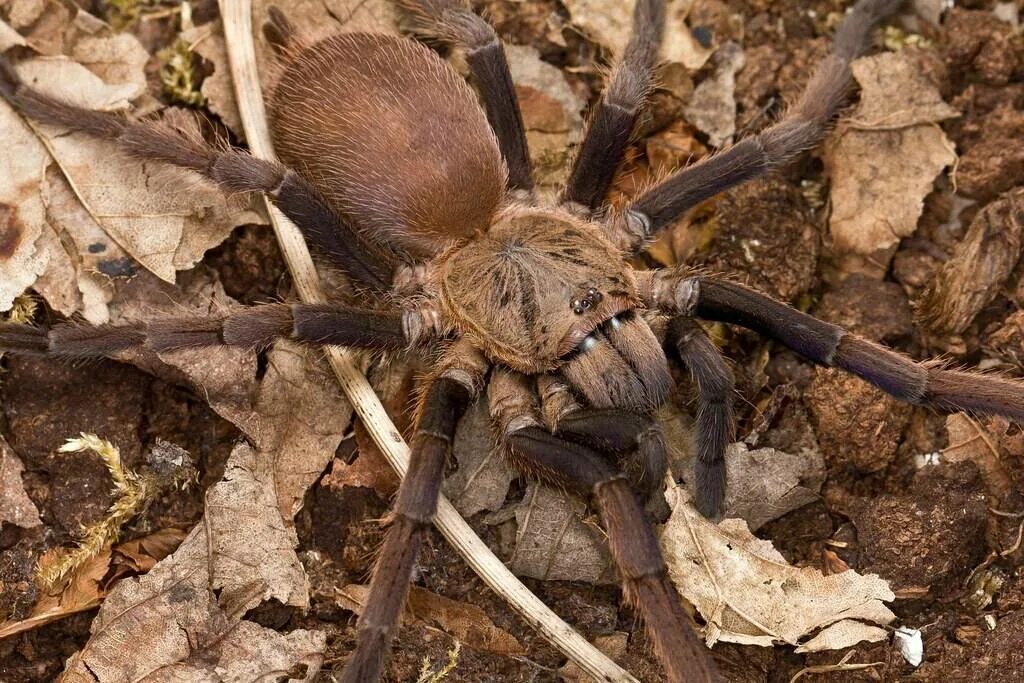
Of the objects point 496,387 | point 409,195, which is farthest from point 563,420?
point 409,195

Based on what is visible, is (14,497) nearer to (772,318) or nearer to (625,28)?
(772,318)

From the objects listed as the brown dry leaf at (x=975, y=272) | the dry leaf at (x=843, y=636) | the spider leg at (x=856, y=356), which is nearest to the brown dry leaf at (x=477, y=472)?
the spider leg at (x=856, y=356)

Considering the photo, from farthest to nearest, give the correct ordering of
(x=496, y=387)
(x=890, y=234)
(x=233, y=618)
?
(x=890, y=234), (x=496, y=387), (x=233, y=618)

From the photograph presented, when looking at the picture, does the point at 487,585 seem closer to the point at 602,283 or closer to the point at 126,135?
the point at 602,283

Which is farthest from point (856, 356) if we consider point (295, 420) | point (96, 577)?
point (96, 577)

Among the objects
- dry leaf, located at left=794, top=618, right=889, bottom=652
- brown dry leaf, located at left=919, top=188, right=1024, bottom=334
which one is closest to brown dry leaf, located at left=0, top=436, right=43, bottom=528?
dry leaf, located at left=794, top=618, right=889, bottom=652

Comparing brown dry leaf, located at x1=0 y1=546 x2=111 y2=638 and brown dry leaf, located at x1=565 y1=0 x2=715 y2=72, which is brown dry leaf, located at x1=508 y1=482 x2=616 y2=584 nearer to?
brown dry leaf, located at x1=0 y1=546 x2=111 y2=638

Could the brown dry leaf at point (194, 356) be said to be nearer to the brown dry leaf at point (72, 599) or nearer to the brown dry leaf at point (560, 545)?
the brown dry leaf at point (72, 599)
